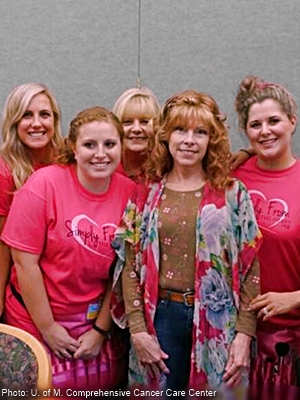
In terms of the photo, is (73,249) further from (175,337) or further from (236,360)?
(236,360)

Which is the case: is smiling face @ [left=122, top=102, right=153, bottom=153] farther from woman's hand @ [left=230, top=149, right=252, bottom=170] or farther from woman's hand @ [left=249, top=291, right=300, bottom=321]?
woman's hand @ [left=249, top=291, right=300, bottom=321]

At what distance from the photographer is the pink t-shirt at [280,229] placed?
2.03 metres

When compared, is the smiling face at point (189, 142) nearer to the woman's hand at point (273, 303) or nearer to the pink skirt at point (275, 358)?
the woman's hand at point (273, 303)

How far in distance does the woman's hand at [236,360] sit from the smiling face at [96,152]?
724 mm

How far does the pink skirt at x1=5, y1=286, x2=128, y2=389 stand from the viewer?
208 cm

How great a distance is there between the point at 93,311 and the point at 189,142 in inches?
28.2

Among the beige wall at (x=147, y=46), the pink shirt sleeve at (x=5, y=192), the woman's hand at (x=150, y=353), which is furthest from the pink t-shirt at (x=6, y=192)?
the beige wall at (x=147, y=46)

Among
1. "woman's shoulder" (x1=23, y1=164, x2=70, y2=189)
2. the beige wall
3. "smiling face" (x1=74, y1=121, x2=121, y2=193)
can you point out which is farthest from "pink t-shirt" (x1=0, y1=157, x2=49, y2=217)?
the beige wall

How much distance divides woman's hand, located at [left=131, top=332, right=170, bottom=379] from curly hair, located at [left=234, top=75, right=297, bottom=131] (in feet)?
2.85

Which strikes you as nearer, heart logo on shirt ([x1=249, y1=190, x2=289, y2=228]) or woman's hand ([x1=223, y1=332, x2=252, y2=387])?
woman's hand ([x1=223, y1=332, x2=252, y2=387])

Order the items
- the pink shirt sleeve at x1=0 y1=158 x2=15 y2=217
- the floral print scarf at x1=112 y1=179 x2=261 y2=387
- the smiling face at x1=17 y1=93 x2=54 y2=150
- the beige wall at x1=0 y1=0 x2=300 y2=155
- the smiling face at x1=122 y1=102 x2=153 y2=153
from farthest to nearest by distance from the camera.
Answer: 1. the beige wall at x1=0 y1=0 x2=300 y2=155
2. the smiling face at x1=122 y1=102 x2=153 y2=153
3. the smiling face at x1=17 y1=93 x2=54 y2=150
4. the pink shirt sleeve at x1=0 y1=158 x2=15 y2=217
5. the floral print scarf at x1=112 y1=179 x2=261 y2=387

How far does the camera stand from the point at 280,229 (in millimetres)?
2027

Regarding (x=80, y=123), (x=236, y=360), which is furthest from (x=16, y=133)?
(x=236, y=360)

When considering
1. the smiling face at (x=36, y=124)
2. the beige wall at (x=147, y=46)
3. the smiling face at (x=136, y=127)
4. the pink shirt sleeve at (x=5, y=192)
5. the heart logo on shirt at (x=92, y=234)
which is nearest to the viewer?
the heart logo on shirt at (x=92, y=234)
